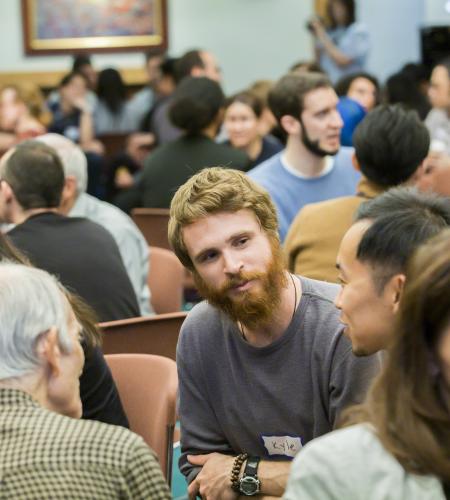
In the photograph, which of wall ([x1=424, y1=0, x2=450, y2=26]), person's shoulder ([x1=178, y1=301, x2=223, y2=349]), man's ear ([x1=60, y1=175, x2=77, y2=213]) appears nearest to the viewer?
person's shoulder ([x1=178, y1=301, x2=223, y2=349])

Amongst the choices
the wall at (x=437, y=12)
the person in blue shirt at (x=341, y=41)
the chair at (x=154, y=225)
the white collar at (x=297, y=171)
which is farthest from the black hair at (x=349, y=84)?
the wall at (x=437, y=12)

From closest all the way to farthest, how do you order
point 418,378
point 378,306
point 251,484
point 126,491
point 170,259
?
point 418,378 → point 126,491 → point 378,306 → point 251,484 → point 170,259

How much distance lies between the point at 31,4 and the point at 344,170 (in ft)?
25.7

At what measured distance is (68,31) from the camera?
465 inches

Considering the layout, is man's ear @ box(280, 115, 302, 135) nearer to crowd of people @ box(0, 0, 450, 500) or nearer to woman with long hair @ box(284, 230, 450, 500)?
crowd of people @ box(0, 0, 450, 500)

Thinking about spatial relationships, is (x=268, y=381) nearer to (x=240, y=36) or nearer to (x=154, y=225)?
(x=154, y=225)

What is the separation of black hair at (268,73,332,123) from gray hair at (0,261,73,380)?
3.08 meters

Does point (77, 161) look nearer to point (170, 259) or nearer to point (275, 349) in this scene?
point (170, 259)

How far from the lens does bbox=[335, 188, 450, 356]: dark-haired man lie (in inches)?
78.6

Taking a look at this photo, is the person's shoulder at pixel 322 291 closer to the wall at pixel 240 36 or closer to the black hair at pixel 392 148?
the black hair at pixel 392 148

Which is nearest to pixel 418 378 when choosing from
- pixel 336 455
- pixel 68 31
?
pixel 336 455

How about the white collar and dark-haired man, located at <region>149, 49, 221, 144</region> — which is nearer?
the white collar

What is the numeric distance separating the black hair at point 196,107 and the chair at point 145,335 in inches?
101

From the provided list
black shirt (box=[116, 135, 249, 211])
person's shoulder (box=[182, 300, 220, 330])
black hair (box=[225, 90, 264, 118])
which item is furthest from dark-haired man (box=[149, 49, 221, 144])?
person's shoulder (box=[182, 300, 220, 330])
